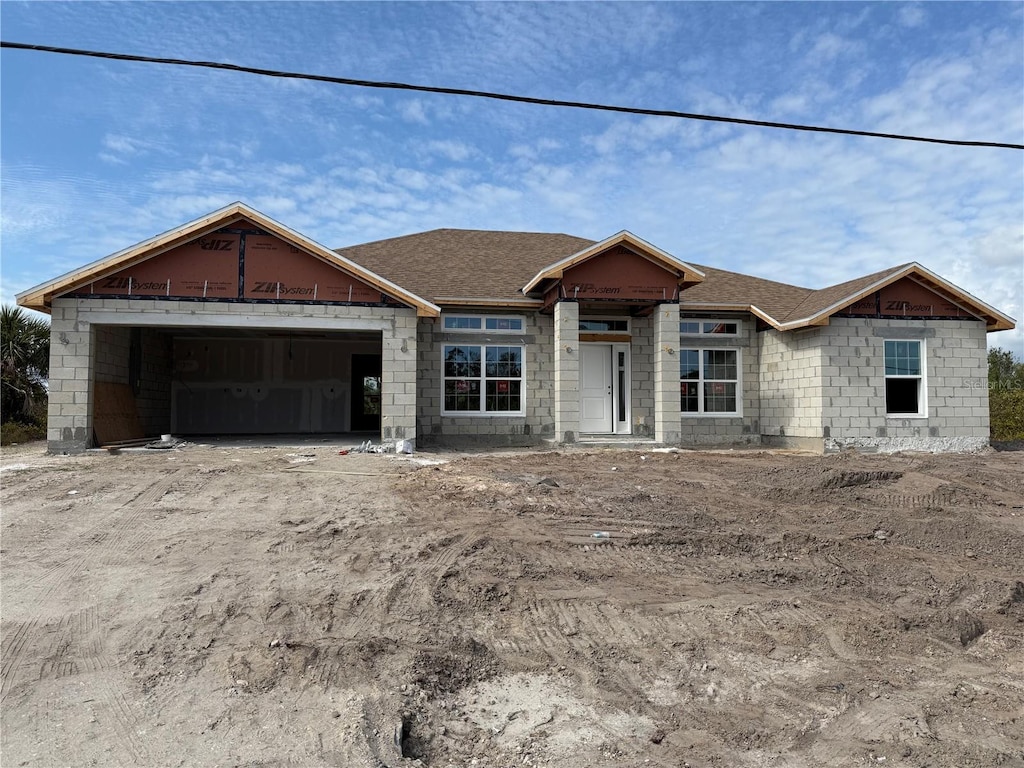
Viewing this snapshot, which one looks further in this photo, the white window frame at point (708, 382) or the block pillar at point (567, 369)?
the white window frame at point (708, 382)

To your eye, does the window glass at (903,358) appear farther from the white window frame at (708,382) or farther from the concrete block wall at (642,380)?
the concrete block wall at (642,380)

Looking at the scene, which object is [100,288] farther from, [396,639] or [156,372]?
[396,639]

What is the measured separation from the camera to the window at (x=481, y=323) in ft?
55.9

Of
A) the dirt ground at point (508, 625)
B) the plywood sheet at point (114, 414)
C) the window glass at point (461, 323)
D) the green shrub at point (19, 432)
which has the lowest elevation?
the dirt ground at point (508, 625)

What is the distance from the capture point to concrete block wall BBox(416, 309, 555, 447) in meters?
16.9

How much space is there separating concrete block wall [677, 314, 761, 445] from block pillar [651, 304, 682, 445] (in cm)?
194

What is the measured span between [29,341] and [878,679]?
22638 millimetres

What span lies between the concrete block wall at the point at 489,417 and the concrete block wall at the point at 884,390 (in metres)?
6.82

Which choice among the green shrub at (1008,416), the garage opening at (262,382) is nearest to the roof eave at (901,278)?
Result: the green shrub at (1008,416)

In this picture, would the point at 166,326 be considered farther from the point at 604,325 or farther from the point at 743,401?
the point at 743,401

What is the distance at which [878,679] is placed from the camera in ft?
15.7

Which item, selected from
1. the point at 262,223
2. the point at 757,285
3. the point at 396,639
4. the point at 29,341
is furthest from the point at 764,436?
the point at 29,341

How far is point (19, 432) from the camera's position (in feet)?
58.9

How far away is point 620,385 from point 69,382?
12803 millimetres
